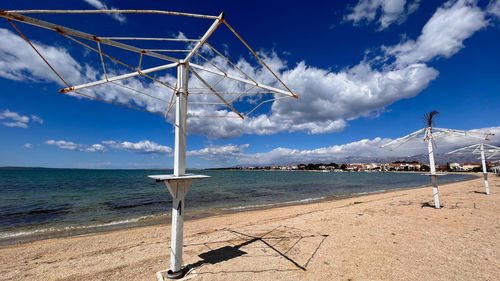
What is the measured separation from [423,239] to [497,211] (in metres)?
6.93

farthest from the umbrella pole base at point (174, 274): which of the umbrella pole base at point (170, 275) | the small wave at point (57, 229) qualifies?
the small wave at point (57, 229)

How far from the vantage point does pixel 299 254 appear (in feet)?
17.3

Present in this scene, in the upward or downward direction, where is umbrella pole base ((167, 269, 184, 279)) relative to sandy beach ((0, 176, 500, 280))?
upward

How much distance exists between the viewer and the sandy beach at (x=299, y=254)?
4305 mm

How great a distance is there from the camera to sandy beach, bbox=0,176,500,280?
4305 mm

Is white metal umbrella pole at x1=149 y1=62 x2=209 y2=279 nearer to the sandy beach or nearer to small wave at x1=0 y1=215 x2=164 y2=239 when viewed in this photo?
the sandy beach

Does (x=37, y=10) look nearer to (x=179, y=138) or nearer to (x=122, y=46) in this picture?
(x=122, y=46)

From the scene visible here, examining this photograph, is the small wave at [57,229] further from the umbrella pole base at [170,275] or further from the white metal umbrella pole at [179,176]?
the white metal umbrella pole at [179,176]

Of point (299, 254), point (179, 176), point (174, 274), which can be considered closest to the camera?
point (179, 176)

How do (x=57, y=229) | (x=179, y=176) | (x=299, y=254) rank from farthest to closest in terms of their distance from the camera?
(x=57, y=229) < (x=299, y=254) < (x=179, y=176)

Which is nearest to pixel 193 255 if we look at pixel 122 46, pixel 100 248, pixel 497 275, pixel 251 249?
pixel 251 249

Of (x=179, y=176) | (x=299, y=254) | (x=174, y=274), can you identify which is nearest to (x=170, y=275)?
(x=174, y=274)

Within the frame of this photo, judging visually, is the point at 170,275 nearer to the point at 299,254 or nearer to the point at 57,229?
the point at 299,254

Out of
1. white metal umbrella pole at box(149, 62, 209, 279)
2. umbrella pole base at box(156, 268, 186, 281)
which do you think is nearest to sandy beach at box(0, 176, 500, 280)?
umbrella pole base at box(156, 268, 186, 281)
